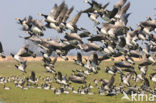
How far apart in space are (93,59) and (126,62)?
2.08 metres

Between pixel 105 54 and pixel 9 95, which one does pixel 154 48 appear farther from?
pixel 9 95

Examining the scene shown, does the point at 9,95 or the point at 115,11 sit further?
the point at 9,95

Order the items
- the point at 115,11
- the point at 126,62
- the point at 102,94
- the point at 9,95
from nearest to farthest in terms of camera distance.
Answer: the point at 115,11 → the point at 126,62 → the point at 102,94 → the point at 9,95

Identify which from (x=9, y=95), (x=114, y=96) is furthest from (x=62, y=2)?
(x=9, y=95)

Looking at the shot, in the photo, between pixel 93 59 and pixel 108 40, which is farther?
pixel 93 59

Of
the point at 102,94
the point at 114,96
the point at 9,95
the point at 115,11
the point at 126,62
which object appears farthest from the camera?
the point at 9,95

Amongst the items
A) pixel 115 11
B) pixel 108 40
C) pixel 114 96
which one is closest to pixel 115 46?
pixel 108 40

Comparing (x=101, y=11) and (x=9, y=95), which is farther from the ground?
(x=101, y=11)

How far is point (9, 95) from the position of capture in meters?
42.9

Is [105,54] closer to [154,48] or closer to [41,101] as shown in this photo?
[154,48]

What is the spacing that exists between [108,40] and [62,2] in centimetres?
333

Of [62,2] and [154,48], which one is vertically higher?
[62,2]

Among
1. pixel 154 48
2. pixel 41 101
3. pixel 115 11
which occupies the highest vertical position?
pixel 115 11

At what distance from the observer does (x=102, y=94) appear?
39.1 m
